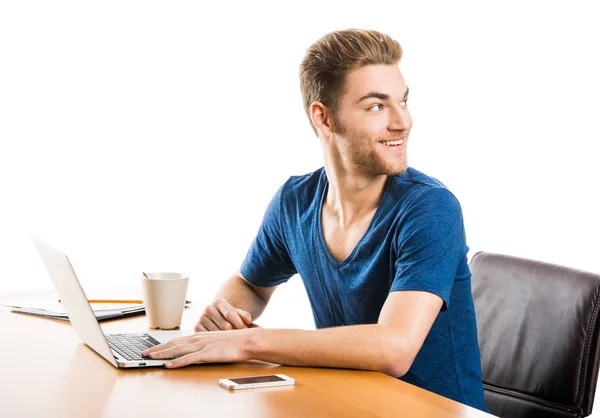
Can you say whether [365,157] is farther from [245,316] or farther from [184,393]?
[184,393]

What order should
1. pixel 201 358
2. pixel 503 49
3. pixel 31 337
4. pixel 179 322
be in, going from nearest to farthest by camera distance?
pixel 201 358
pixel 31 337
pixel 179 322
pixel 503 49

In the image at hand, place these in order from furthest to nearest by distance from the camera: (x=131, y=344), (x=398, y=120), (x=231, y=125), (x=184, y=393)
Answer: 1. (x=231, y=125)
2. (x=398, y=120)
3. (x=131, y=344)
4. (x=184, y=393)

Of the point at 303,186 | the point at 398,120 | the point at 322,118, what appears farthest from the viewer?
the point at 303,186

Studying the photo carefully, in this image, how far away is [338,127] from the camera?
1860 mm

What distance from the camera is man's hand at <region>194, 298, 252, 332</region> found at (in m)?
1.64

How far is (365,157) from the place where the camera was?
1.81 meters

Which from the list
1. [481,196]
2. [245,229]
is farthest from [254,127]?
[481,196]

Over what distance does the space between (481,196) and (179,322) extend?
224cm

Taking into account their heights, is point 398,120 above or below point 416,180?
above

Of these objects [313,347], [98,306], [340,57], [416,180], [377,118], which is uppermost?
[340,57]

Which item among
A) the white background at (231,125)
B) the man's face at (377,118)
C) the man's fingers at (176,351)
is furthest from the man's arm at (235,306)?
the white background at (231,125)

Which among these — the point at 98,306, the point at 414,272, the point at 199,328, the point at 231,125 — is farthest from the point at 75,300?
the point at 231,125

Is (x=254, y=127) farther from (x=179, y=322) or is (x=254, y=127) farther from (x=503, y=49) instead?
(x=179, y=322)

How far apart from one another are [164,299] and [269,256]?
1.45 ft
